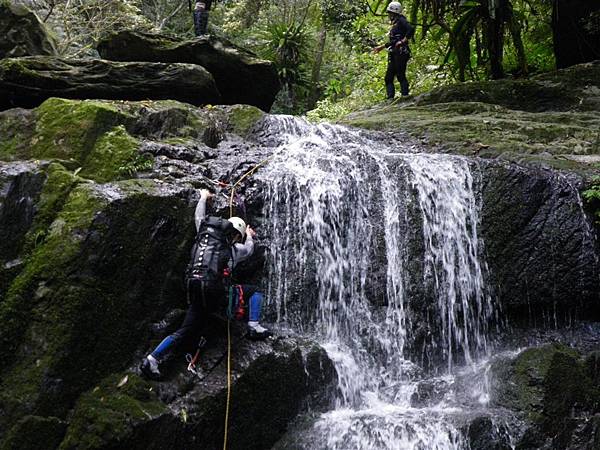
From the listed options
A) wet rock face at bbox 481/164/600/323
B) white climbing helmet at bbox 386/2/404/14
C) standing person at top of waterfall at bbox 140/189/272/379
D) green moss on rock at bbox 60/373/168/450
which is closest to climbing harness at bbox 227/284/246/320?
standing person at top of waterfall at bbox 140/189/272/379

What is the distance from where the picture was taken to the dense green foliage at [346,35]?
41.8ft

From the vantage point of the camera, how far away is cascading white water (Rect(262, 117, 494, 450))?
7.22 metres

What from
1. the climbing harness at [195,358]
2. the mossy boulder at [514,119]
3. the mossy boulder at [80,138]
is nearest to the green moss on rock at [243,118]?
the mossy boulder at [514,119]

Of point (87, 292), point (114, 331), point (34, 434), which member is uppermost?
point (87, 292)

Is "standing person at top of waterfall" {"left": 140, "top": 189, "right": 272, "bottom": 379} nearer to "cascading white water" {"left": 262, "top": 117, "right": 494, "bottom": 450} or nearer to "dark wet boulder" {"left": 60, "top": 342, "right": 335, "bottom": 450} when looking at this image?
"dark wet boulder" {"left": 60, "top": 342, "right": 335, "bottom": 450}

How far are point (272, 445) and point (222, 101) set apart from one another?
7543mm

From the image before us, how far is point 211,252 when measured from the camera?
19.9 ft

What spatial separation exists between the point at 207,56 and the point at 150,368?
701 cm

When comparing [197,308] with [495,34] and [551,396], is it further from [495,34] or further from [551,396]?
[495,34]

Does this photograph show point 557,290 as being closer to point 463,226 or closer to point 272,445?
point 463,226

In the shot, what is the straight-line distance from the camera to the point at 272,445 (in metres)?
6.24

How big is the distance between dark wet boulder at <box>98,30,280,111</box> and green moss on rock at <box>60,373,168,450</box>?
22.8ft

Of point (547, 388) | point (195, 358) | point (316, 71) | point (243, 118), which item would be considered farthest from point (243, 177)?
point (316, 71)

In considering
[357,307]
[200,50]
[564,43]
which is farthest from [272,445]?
[564,43]
